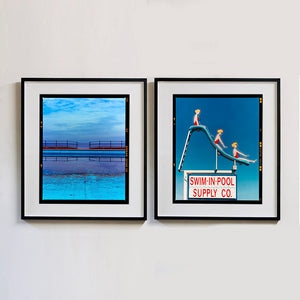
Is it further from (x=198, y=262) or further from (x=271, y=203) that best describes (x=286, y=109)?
(x=198, y=262)

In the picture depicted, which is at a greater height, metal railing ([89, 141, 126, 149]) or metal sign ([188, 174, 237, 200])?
metal railing ([89, 141, 126, 149])

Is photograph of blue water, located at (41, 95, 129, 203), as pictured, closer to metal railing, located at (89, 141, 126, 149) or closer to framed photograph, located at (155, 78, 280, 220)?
metal railing, located at (89, 141, 126, 149)

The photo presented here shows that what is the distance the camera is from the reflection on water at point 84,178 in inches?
47.3

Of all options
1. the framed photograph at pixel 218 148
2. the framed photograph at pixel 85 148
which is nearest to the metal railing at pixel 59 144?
the framed photograph at pixel 85 148

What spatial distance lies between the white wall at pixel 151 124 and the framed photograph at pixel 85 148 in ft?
0.15

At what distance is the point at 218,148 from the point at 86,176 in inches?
19.9

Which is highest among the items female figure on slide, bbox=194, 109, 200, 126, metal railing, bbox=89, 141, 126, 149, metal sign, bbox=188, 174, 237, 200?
female figure on slide, bbox=194, 109, 200, 126

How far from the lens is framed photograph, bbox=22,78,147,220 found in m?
1.20

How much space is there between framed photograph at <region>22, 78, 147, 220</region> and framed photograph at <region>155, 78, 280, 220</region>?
0.30ft

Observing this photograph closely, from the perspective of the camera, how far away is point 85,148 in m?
1.20

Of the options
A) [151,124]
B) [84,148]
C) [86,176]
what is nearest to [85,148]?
[84,148]

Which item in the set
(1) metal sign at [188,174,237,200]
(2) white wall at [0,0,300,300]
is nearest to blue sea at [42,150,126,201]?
(2) white wall at [0,0,300,300]

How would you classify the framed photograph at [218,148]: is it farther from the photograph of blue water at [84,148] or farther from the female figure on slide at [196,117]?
the photograph of blue water at [84,148]

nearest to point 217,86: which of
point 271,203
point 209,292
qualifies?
point 271,203
